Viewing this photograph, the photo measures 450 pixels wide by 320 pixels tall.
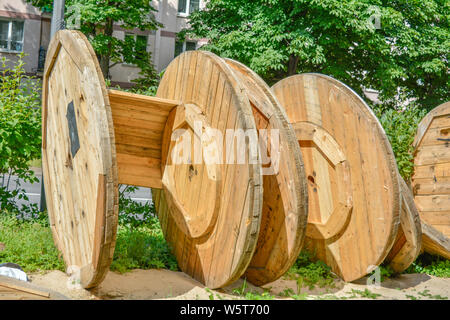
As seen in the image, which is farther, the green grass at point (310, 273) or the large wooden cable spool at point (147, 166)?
the green grass at point (310, 273)

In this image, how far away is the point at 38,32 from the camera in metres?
21.0

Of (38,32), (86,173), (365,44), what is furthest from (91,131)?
(38,32)

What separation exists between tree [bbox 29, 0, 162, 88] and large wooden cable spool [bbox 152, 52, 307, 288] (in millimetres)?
11740

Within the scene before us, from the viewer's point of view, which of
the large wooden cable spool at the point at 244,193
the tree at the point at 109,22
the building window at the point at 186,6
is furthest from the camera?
the building window at the point at 186,6

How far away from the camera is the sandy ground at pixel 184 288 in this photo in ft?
11.0

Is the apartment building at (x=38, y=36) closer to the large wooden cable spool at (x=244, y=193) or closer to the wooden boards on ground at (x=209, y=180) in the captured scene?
the wooden boards on ground at (x=209, y=180)

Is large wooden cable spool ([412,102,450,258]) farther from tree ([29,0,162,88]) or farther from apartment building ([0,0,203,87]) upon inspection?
apartment building ([0,0,203,87])

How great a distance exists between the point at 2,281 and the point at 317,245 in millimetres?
3055

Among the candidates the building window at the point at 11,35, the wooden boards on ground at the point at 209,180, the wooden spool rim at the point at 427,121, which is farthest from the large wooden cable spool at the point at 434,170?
the building window at the point at 11,35

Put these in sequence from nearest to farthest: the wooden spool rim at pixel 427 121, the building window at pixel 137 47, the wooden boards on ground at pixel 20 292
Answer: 1. the wooden boards on ground at pixel 20 292
2. the wooden spool rim at pixel 427 121
3. the building window at pixel 137 47

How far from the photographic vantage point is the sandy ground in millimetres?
3348

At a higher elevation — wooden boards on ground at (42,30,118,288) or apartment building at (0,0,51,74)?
apartment building at (0,0,51,74)

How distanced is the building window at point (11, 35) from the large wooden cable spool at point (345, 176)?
19.6 m

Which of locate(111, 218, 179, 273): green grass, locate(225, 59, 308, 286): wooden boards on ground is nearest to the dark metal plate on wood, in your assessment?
locate(111, 218, 179, 273): green grass
